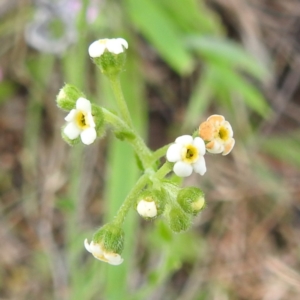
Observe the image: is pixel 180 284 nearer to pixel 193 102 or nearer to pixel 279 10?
pixel 193 102

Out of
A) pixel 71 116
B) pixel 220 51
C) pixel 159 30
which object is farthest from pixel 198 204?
pixel 220 51

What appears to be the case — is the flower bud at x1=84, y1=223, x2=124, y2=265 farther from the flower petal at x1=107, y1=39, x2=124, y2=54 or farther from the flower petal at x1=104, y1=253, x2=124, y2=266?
the flower petal at x1=107, y1=39, x2=124, y2=54

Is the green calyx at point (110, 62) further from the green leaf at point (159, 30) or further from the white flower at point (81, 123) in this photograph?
the green leaf at point (159, 30)

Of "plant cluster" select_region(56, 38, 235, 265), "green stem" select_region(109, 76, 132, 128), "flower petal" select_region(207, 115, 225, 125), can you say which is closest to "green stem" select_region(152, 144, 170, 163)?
"plant cluster" select_region(56, 38, 235, 265)

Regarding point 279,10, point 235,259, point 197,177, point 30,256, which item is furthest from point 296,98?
point 30,256

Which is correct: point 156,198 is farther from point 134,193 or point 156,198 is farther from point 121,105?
point 121,105
